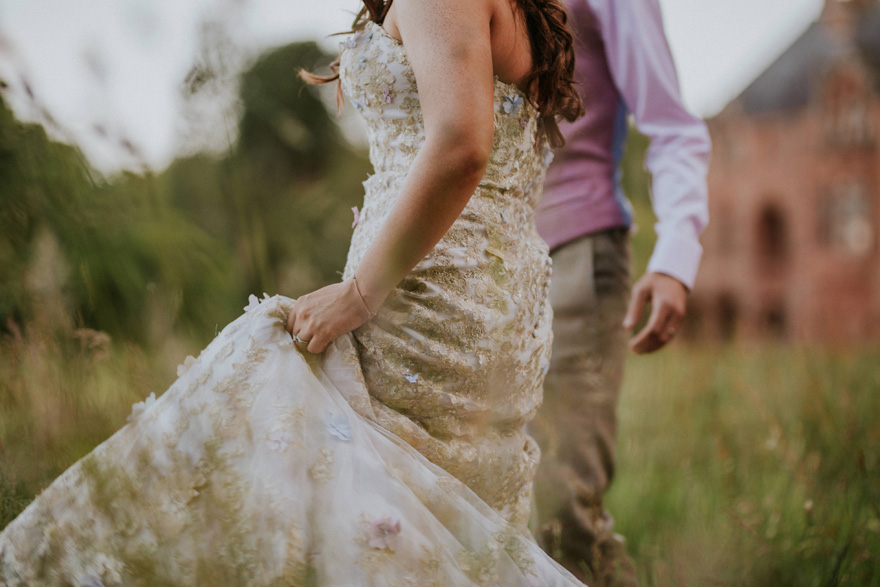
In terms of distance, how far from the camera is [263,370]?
1.22 metres

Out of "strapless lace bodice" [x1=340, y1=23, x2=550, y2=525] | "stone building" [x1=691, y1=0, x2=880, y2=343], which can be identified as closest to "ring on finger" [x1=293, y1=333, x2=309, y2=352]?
"strapless lace bodice" [x1=340, y1=23, x2=550, y2=525]

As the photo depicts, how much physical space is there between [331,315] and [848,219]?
1000 inches

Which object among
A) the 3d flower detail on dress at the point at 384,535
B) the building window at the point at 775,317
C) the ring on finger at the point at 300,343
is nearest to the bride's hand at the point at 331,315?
the ring on finger at the point at 300,343

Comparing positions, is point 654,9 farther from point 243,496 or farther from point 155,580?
point 155,580

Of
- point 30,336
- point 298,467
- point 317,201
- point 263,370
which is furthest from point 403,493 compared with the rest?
point 317,201

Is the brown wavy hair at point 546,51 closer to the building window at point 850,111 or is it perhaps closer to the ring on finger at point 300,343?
the ring on finger at point 300,343

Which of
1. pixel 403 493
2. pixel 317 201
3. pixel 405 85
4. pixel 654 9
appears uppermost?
pixel 405 85

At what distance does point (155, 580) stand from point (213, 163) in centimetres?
91

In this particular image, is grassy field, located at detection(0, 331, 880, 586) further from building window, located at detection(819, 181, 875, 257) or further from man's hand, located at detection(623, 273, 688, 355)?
building window, located at detection(819, 181, 875, 257)

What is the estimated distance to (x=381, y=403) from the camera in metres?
1.35

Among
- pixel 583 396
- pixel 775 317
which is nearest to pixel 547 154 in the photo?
pixel 583 396

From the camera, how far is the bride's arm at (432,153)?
1.20m

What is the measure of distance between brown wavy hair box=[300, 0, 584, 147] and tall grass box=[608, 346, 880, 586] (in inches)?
55.0

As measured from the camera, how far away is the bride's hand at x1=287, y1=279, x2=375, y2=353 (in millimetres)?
1260
